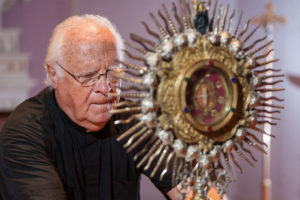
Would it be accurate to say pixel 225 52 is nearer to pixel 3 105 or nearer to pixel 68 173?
pixel 68 173

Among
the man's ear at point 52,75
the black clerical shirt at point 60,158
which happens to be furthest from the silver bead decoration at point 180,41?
the man's ear at point 52,75

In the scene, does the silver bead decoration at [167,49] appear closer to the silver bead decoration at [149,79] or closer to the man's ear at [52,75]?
the silver bead decoration at [149,79]

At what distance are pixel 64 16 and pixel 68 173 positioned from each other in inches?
112

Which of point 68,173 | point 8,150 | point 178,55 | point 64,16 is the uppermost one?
point 64,16

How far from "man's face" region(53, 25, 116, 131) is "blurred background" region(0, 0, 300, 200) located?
8.69 ft

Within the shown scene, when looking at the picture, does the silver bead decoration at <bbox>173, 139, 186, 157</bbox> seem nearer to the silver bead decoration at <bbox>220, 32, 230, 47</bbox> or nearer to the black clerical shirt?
the silver bead decoration at <bbox>220, 32, 230, 47</bbox>

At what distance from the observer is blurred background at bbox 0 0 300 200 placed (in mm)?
4082

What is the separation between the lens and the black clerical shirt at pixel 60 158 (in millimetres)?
1369

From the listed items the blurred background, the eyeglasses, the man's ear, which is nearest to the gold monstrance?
the eyeglasses

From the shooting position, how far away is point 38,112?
5.27 ft

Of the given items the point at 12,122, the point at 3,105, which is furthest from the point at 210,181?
the point at 3,105

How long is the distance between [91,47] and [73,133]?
1.23 ft

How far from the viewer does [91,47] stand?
1.43 meters

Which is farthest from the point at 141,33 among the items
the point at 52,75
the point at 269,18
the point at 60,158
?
the point at 60,158
